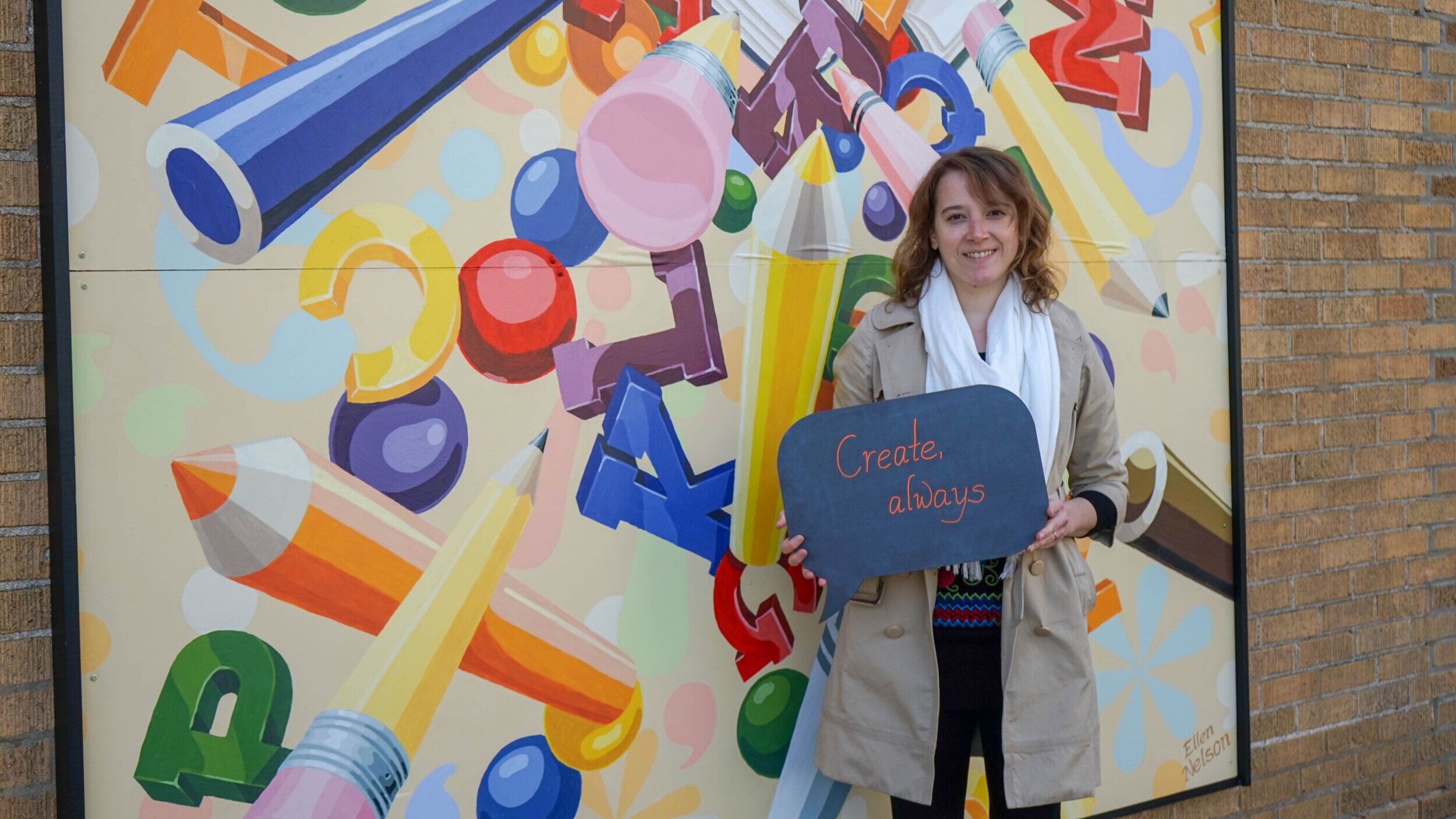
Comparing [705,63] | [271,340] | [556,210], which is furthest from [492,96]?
[271,340]

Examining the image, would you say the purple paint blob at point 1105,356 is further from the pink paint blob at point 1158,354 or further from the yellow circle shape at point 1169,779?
the yellow circle shape at point 1169,779

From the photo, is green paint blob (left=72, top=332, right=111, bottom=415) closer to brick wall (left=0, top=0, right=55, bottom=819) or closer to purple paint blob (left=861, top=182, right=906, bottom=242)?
brick wall (left=0, top=0, right=55, bottom=819)

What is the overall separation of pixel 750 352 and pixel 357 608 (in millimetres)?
1000

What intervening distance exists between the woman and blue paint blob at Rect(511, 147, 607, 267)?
601mm

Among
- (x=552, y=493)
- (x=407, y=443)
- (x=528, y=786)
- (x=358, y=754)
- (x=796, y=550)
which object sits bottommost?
(x=528, y=786)

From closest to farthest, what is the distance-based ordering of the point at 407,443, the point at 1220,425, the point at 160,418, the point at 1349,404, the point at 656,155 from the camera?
the point at 160,418 < the point at 407,443 < the point at 656,155 < the point at 1220,425 < the point at 1349,404

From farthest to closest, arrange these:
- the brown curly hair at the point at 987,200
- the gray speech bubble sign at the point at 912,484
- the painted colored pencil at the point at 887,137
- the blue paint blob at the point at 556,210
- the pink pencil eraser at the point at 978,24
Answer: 1. the pink pencil eraser at the point at 978,24
2. the painted colored pencil at the point at 887,137
3. the blue paint blob at the point at 556,210
4. the brown curly hair at the point at 987,200
5. the gray speech bubble sign at the point at 912,484

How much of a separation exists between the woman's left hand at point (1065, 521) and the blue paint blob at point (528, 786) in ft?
3.51

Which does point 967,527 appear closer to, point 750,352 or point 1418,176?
point 750,352

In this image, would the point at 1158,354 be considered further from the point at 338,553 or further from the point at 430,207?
the point at 338,553

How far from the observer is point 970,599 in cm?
217

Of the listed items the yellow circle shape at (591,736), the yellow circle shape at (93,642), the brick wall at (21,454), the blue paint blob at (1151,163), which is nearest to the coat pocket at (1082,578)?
the yellow circle shape at (591,736)

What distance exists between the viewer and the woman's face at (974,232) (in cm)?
221

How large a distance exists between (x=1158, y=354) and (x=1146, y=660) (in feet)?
2.79
